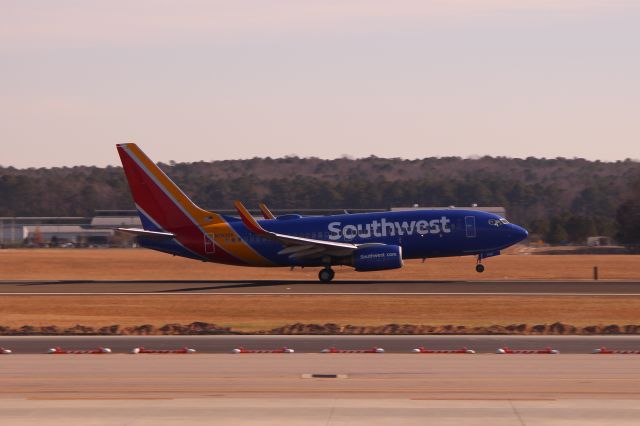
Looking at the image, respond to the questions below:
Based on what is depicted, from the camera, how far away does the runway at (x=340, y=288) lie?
154ft

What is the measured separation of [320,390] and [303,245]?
33876mm

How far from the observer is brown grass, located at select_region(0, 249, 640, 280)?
62250 millimetres

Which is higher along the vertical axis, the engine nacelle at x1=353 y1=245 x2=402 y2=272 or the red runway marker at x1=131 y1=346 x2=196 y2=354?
the engine nacelle at x1=353 y1=245 x2=402 y2=272

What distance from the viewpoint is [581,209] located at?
199m

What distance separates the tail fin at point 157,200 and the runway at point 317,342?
24822 mm

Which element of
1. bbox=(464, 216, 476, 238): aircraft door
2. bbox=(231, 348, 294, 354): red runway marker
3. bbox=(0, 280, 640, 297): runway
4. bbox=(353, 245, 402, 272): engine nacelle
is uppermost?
bbox=(464, 216, 476, 238): aircraft door

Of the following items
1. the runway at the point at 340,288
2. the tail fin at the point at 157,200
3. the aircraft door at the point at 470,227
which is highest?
the tail fin at the point at 157,200

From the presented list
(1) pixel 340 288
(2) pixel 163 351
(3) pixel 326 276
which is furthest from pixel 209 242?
(2) pixel 163 351

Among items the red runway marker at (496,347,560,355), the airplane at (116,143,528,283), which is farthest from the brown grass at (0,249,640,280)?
the red runway marker at (496,347,560,355)

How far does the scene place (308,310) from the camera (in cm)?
4009

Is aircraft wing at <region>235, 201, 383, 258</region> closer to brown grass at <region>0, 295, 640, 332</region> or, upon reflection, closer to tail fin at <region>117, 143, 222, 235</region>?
tail fin at <region>117, 143, 222, 235</region>

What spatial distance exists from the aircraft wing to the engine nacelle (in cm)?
67

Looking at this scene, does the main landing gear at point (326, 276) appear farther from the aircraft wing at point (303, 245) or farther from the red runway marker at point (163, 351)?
the red runway marker at point (163, 351)

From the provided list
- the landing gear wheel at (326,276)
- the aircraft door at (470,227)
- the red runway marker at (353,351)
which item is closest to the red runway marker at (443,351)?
the red runway marker at (353,351)
